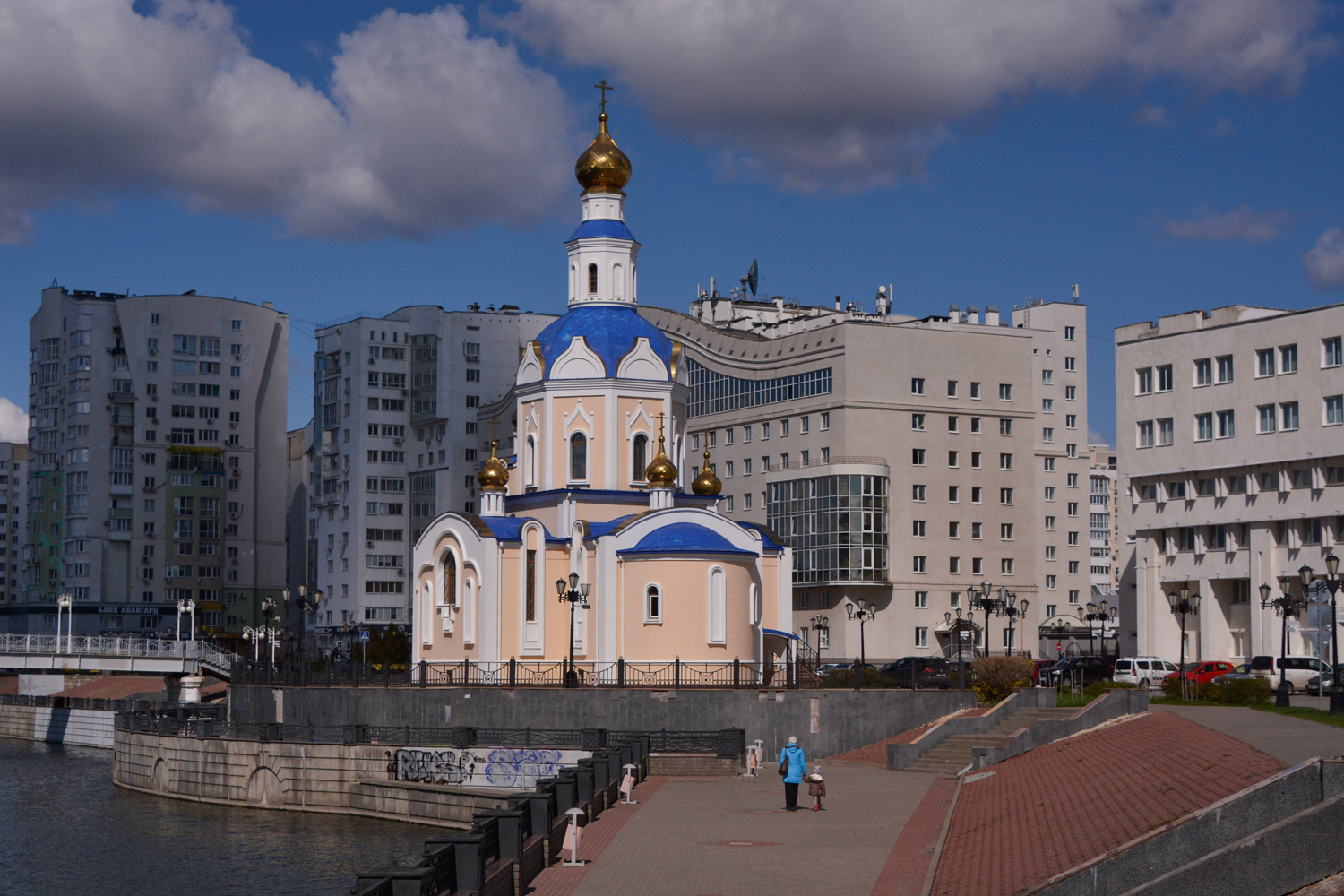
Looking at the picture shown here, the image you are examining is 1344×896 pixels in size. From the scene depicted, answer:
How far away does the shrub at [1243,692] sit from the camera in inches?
1309

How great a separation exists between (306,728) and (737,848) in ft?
69.2

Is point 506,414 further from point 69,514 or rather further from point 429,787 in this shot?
point 429,787

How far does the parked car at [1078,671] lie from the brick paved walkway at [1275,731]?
604 inches

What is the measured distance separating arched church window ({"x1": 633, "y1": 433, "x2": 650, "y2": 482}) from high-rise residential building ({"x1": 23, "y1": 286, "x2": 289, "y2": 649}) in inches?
2562

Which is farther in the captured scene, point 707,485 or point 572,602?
point 707,485

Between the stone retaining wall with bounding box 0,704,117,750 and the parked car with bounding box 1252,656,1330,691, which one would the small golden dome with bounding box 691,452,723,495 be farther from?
the stone retaining wall with bounding box 0,704,117,750

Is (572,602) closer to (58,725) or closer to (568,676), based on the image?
(568,676)

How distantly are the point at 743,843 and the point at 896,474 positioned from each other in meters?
56.9

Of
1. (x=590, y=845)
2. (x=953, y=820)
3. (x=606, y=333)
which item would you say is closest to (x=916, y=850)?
Result: (x=953, y=820)

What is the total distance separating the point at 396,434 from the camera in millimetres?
102000

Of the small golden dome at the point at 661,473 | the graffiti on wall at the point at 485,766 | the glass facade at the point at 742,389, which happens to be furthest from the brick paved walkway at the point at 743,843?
the glass facade at the point at 742,389

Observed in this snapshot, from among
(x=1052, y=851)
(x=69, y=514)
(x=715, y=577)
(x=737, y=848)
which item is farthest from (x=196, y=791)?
(x=69, y=514)

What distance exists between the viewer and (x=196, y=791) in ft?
134

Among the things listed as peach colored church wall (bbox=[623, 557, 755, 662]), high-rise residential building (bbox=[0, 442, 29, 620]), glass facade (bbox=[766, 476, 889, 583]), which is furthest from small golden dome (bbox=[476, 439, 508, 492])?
high-rise residential building (bbox=[0, 442, 29, 620])
